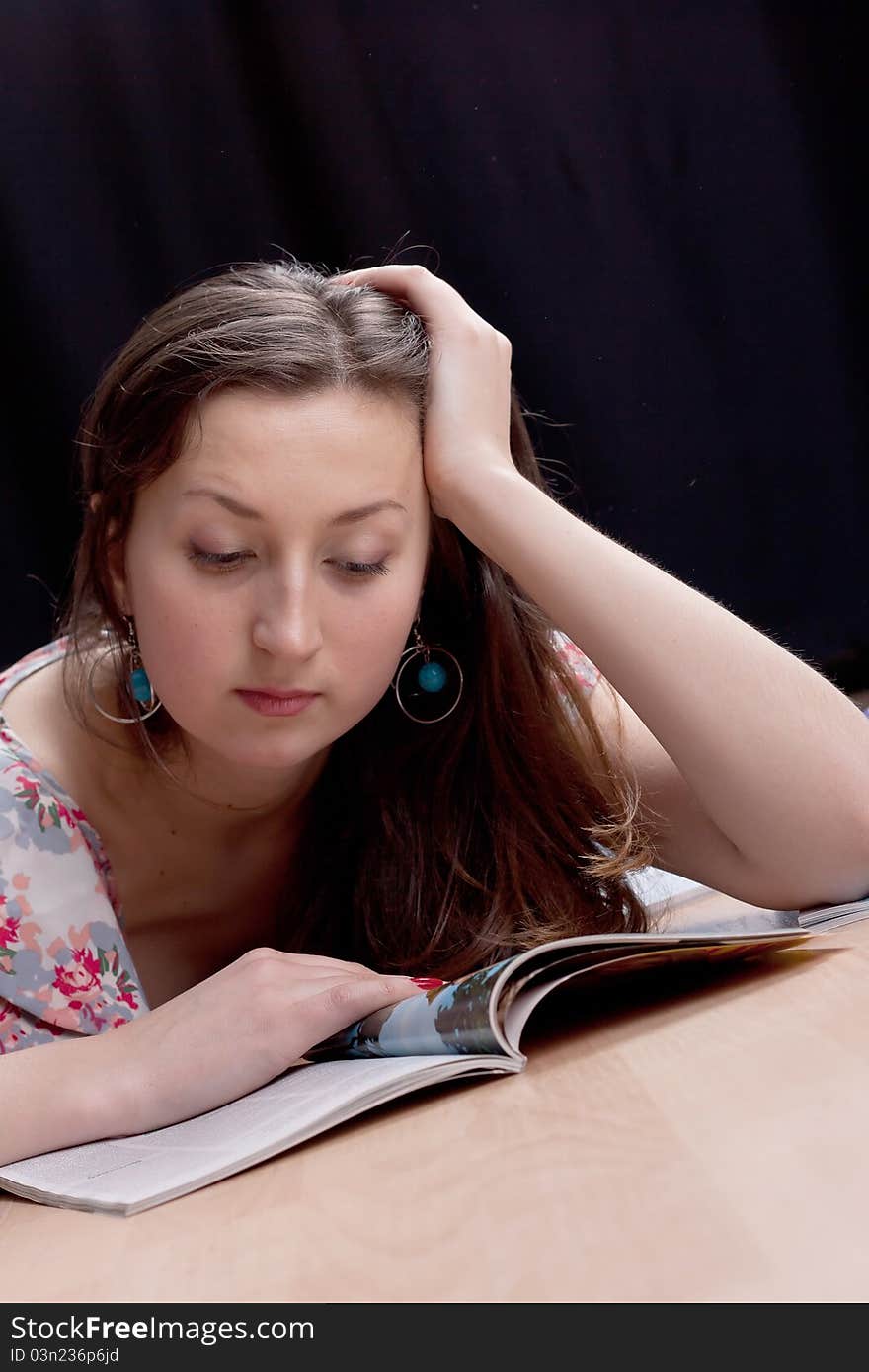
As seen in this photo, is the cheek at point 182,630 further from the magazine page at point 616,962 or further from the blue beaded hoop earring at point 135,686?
the magazine page at point 616,962

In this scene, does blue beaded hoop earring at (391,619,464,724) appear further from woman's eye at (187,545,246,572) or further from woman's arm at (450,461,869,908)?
woman's eye at (187,545,246,572)

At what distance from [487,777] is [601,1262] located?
0.93m

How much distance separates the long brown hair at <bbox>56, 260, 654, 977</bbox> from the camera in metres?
1.33

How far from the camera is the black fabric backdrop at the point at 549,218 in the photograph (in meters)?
2.07

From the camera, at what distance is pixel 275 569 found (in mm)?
1179

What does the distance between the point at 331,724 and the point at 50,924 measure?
324mm

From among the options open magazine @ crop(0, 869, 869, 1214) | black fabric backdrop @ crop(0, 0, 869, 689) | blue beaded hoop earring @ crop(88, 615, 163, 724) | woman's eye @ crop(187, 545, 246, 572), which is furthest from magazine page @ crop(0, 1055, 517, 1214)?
black fabric backdrop @ crop(0, 0, 869, 689)

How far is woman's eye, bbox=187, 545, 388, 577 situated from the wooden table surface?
0.46 m

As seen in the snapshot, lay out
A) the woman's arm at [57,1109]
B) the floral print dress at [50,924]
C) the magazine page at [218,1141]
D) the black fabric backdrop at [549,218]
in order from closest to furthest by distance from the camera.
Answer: the magazine page at [218,1141]
the woman's arm at [57,1109]
the floral print dress at [50,924]
the black fabric backdrop at [549,218]

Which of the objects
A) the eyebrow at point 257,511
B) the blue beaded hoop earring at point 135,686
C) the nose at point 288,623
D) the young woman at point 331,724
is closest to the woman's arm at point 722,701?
the young woman at point 331,724

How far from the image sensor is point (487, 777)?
1509 mm

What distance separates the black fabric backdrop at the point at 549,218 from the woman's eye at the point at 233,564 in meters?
0.79

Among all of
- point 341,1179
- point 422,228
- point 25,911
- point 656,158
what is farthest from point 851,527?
point 341,1179
